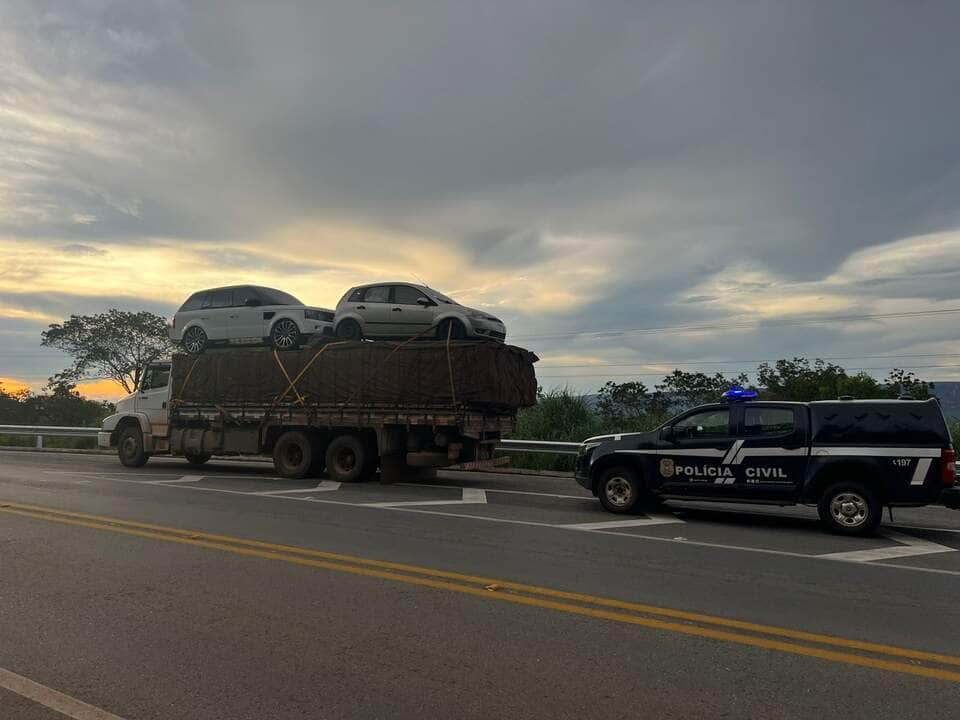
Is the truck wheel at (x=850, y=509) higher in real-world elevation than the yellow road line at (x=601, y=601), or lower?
higher

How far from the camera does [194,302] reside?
16.4 m

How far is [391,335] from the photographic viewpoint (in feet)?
47.8

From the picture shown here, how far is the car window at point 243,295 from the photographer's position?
616 inches

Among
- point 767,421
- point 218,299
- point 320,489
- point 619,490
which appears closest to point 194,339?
point 218,299

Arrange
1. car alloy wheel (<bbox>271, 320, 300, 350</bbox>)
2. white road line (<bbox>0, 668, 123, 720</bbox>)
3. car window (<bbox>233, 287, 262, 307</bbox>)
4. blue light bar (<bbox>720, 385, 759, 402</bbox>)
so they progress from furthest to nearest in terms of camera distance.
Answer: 1. car window (<bbox>233, 287, 262, 307</bbox>)
2. car alloy wheel (<bbox>271, 320, 300, 350</bbox>)
3. blue light bar (<bbox>720, 385, 759, 402</bbox>)
4. white road line (<bbox>0, 668, 123, 720</bbox>)

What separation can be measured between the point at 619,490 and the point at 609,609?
4.85 m

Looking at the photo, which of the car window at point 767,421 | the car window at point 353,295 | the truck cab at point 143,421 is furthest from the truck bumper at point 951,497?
the truck cab at point 143,421

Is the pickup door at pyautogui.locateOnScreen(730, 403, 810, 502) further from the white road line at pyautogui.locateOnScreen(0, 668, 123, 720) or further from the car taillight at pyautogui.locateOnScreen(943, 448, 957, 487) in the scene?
the white road line at pyautogui.locateOnScreen(0, 668, 123, 720)

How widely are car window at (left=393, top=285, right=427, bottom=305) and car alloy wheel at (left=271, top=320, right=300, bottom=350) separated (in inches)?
91.2

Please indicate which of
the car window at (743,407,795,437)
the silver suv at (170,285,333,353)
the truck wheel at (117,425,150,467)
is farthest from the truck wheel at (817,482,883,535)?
the truck wheel at (117,425,150,467)

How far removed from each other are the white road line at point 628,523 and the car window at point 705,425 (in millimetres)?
1125

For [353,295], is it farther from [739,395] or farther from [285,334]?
[739,395]

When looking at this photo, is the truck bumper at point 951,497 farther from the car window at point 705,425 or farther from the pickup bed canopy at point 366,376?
the pickup bed canopy at point 366,376

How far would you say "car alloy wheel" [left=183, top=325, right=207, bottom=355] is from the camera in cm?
1612
